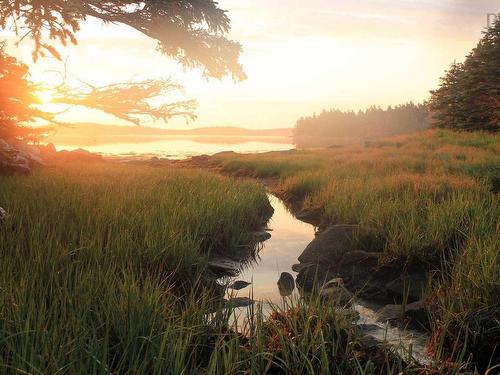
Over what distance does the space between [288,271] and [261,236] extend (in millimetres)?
2289

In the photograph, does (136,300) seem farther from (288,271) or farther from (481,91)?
(481,91)

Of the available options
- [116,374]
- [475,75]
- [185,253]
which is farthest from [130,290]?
[475,75]

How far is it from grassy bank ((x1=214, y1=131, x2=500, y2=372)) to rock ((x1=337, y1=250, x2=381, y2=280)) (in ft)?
0.81

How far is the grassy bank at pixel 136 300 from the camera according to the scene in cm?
268

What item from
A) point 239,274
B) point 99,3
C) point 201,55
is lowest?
point 239,274

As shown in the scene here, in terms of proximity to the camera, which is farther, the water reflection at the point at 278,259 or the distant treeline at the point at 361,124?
the distant treeline at the point at 361,124

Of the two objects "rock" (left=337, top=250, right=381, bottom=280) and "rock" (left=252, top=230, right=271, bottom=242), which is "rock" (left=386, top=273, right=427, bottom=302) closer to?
"rock" (left=337, top=250, right=381, bottom=280)

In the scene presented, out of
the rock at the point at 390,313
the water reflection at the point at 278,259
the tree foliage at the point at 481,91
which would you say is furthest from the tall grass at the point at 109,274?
the tree foliage at the point at 481,91

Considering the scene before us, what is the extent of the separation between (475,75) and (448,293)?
2815 cm

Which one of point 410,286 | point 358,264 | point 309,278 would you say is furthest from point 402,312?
point 358,264

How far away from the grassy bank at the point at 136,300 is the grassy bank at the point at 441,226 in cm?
85

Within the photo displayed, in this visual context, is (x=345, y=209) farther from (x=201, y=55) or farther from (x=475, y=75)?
(x=475, y=75)

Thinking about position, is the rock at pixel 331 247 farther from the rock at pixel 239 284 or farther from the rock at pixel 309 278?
the rock at pixel 239 284

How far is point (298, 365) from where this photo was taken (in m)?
3.09
